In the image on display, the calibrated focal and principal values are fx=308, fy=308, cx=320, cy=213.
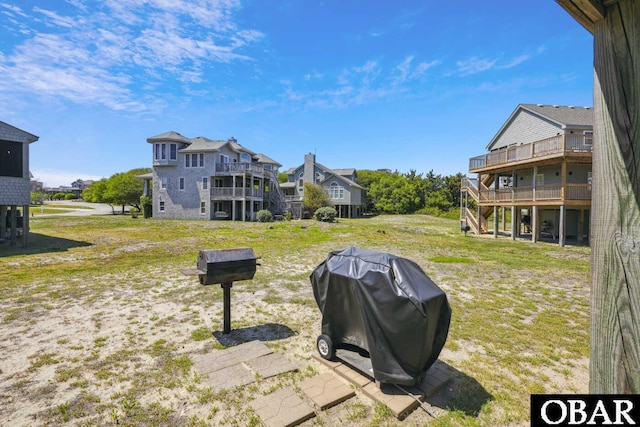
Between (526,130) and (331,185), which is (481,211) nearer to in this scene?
(526,130)

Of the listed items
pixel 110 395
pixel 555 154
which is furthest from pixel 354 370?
pixel 555 154

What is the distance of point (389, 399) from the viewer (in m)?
3.46

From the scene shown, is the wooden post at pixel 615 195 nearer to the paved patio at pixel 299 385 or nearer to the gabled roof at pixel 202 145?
the paved patio at pixel 299 385

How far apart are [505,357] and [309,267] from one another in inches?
276

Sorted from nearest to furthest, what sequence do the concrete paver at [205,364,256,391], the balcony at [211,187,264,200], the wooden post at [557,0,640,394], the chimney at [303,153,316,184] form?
1. the wooden post at [557,0,640,394]
2. the concrete paver at [205,364,256,391]
3. the balcony at [211,187,264,200]
4. the chimney at [303,153,316,184]

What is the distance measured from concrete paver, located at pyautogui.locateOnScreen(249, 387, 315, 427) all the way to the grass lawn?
0.36 feet

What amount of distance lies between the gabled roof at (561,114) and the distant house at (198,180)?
2368 cm

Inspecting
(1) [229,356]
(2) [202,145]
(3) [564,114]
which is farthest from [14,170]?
(3) [564,114]

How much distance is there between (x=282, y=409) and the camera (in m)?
3.34

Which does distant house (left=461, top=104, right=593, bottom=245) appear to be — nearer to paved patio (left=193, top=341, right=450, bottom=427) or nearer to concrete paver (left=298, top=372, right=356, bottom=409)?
paved patio (left=193, top=341, right=450, bottom=427)

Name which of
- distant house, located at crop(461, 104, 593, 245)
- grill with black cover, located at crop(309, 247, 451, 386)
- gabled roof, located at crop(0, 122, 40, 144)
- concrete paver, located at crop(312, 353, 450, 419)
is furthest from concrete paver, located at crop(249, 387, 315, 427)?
distant house, located at crop(461, 104, 593, 245)

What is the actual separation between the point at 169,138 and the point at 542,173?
32607mm

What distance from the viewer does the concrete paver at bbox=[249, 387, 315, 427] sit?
10.3ft

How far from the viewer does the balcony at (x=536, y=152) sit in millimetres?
15477
